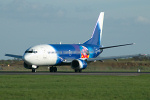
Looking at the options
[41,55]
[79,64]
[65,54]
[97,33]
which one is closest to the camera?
[41,55]

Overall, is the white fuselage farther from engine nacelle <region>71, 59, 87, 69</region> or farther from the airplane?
engine nacelle <region>71, 59, 87, 69</region>

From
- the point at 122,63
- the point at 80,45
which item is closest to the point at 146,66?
the point at 122,63

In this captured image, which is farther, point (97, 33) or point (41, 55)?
point (97, 33)

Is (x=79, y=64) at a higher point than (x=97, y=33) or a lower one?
lower

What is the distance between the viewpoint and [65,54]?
63.6 meters

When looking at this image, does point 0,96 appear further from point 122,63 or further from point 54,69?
point 122,63

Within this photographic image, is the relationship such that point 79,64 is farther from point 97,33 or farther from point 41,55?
point 97,33

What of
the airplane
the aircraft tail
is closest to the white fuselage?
the airplane

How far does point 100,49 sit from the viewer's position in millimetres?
71312

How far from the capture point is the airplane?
58688 mm

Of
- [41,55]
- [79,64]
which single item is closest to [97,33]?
[79,64]

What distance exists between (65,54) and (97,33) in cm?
1194

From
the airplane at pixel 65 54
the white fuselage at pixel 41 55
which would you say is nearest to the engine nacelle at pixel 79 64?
the airplane at pixel 65 54

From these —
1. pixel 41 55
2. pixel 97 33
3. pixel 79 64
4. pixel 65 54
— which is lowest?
pixel 79 64
